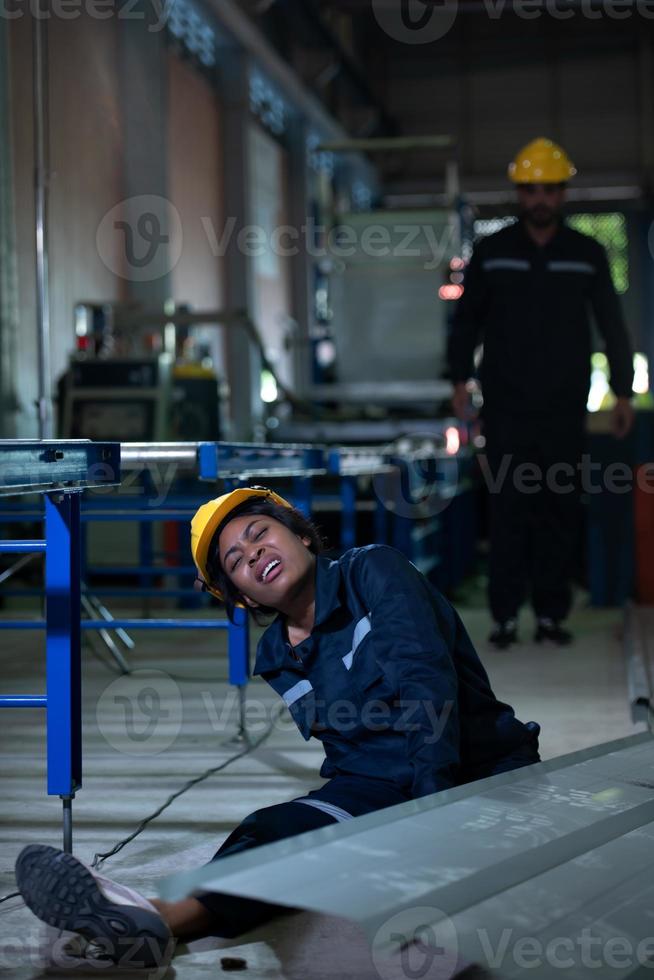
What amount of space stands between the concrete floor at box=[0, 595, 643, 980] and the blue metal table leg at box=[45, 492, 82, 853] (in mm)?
215

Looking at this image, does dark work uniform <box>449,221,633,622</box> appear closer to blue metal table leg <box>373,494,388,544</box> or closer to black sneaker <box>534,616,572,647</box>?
black sneaker <box>534,616,572,647</box>

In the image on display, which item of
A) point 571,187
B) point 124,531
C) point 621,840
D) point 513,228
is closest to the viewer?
point 621,840

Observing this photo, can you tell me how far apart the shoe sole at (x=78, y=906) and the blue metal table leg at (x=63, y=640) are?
0.49 m

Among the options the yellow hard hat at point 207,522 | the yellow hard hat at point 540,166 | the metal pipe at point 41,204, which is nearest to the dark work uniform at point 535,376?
the yellow hard hat at point 540,166

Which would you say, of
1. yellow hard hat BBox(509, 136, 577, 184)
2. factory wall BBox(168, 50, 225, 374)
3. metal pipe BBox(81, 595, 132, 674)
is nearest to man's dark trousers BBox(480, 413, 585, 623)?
yellow hard hat BBox(509, 136, 577, 184)

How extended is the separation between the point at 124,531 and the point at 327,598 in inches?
179

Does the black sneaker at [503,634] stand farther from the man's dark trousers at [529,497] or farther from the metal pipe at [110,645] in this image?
the metal pipe at [110,645]

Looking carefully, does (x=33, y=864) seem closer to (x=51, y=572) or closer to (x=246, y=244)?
(x=51, y=572)

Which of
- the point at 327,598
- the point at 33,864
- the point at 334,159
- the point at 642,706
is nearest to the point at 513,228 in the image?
the point at 642,706

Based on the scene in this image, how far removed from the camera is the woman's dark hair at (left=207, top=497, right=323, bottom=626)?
226cm

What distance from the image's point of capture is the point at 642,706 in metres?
3.40

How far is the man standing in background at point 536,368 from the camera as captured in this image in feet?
16.6

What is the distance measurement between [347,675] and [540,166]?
3.37 meters

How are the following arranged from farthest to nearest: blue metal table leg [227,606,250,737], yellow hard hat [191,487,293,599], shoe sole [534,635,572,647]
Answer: shoe sole [534,635,572,647]
blue metal table leg [227,606,250,737]
yellow hard hat [191,487,293,599]
